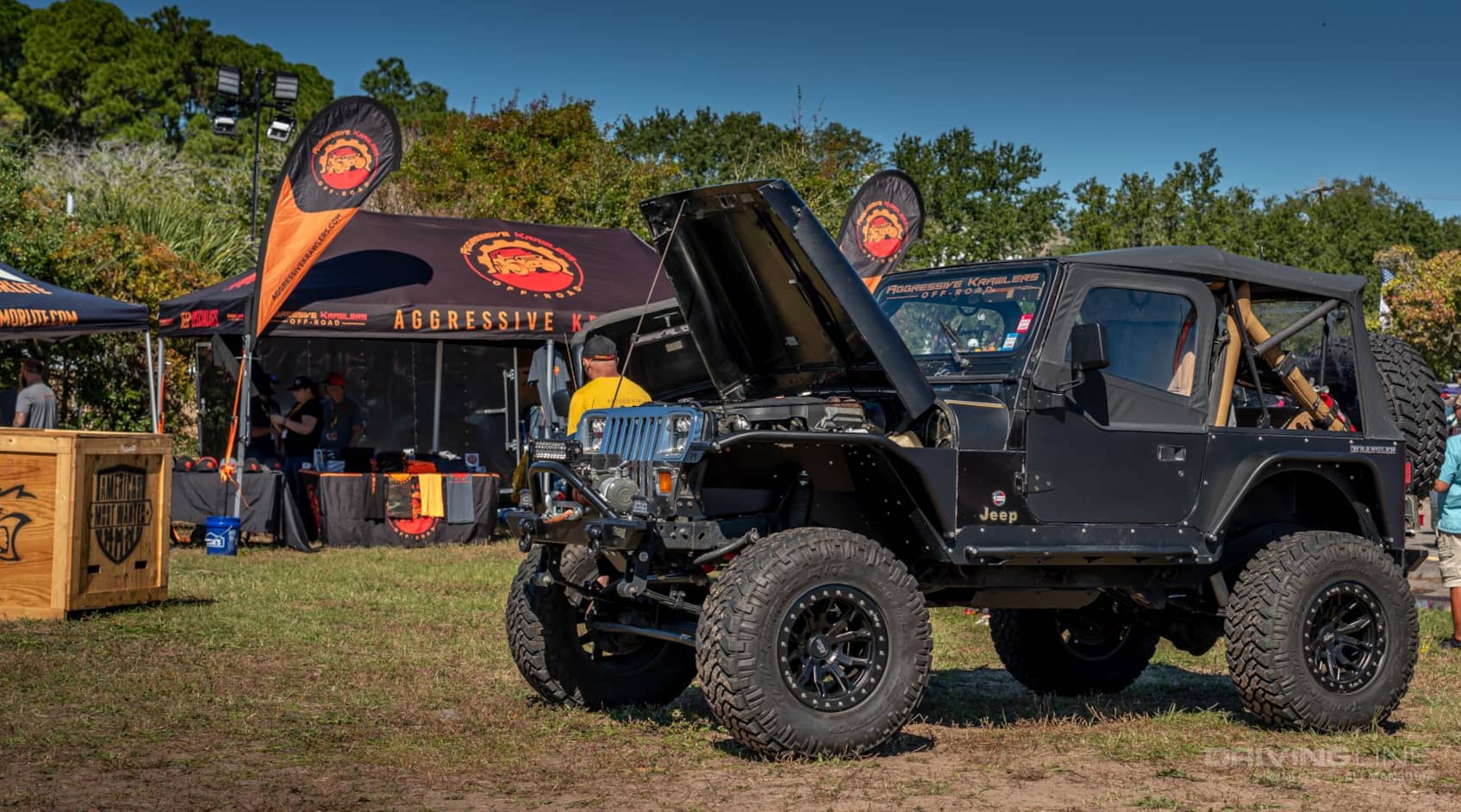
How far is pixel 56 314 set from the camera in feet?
49.4

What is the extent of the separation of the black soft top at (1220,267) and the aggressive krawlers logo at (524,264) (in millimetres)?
11312

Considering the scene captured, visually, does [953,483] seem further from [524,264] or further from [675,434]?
[524,264]

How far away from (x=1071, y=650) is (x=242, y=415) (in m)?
9.92

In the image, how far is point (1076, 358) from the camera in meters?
6.70

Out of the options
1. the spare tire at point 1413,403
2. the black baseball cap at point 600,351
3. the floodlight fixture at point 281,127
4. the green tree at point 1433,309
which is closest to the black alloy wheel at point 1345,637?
the spare tire at point 1413,403

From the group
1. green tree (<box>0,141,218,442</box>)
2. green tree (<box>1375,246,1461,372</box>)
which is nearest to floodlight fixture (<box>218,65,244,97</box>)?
green tree (<box>0,141,218,442</box>)

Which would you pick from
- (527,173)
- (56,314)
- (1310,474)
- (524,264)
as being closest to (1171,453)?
(1310,474)

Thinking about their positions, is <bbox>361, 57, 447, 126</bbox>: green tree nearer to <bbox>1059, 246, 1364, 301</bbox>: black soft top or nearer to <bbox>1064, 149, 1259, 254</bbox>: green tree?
<bbox>1064, 149, 1259, 254</bbox>: green tree

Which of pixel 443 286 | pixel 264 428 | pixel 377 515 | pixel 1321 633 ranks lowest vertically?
pixel 1321 633

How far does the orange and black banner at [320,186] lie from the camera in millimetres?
15672

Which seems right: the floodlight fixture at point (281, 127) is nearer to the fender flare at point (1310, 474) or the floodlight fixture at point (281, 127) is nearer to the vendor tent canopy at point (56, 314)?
the vendor tent canopy at point (56, 314)

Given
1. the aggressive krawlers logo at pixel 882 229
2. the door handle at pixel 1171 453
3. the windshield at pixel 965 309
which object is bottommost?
the door handle at pixel 1171 453

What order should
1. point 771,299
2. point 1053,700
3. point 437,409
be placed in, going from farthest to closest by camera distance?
point 437,409 → point 1053,700 → point 771,299

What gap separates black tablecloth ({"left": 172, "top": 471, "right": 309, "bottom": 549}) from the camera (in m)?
15.9
